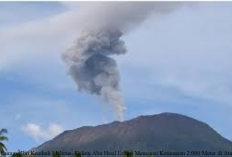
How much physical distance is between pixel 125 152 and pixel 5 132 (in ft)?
113

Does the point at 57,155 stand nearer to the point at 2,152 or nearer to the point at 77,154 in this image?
the point at 77,154

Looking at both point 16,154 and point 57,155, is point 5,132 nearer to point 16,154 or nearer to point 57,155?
point 16,154

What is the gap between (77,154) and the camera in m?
118

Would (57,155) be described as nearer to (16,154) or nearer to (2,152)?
(16,154)

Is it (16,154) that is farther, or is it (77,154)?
(77,154)

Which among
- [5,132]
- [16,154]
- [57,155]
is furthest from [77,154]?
[5,132]

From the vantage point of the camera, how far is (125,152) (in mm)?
115438

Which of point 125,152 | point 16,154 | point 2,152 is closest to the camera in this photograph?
point 2,152

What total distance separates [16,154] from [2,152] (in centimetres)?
2013

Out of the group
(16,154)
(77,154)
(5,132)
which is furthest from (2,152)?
(77,154)

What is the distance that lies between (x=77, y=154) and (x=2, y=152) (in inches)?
1344

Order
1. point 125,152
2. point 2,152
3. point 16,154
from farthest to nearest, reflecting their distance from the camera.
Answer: point 125,152, point 16,154, point 2,152

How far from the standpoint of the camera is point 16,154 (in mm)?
104938

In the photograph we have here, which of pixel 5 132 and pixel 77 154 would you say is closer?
pixel 5 132
